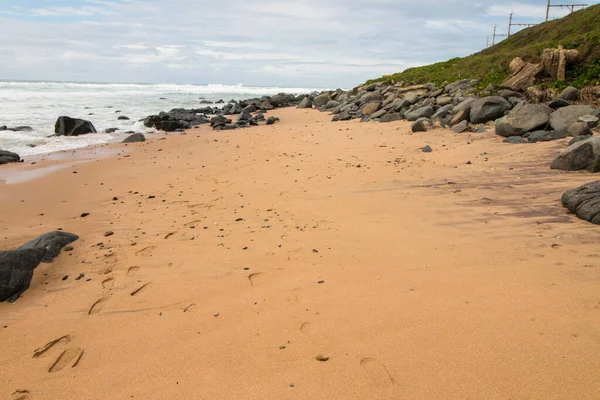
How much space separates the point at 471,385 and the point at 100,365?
2281 millimetres

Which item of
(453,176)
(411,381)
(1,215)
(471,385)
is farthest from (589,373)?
(1,215)

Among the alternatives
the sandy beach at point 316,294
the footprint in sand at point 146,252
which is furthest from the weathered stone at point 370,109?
the footprint in sand at point 146,252

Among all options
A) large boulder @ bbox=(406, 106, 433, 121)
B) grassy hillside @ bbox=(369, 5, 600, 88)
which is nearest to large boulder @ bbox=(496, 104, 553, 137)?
grassy hillside @ bbox=(369, 5, 600, 88)

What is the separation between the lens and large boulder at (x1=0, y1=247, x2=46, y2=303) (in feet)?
11.9

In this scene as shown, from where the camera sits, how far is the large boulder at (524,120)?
9.45 metres

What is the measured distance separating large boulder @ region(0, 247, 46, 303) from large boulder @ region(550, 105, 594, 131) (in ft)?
33.1

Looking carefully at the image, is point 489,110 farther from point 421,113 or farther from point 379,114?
point 379,114

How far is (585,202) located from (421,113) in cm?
971

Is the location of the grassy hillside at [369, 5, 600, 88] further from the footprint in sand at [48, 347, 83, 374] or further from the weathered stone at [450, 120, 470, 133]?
the footprint in sand at [48, 347, 83, 374]

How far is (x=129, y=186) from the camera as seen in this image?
775 cm

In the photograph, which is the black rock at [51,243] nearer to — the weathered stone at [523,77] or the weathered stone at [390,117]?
the weathered stone at [390,117]

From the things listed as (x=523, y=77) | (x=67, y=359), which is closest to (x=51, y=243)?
(x=67, y=359)

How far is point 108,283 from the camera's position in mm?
3805

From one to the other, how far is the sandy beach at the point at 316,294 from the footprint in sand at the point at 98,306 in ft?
0.06
